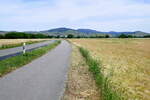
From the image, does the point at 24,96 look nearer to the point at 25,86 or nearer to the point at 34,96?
the point at 34,96

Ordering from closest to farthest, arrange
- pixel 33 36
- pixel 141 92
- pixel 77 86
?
1. pixel 77 86
2. pixel 141 92
3. pixel 33 36

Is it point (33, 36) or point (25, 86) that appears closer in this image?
point (25, 86)

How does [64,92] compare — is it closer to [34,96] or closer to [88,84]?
[34,96]

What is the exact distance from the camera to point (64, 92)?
747 cm

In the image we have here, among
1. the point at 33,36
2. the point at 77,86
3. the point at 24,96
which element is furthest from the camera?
the point at 33,36

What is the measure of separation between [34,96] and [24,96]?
29cm

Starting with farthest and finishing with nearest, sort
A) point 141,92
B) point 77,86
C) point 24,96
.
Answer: point 141,92
point 77,86
point 24,96

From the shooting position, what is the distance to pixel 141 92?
9.25m

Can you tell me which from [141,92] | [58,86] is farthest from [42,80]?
[141,92]

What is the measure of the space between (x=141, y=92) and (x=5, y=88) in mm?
5267

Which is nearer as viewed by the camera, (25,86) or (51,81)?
(25,86)

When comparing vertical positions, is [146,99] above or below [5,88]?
below

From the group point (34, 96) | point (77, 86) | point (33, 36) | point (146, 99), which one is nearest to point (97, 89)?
point (77, 86)

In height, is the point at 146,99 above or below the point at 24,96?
below
